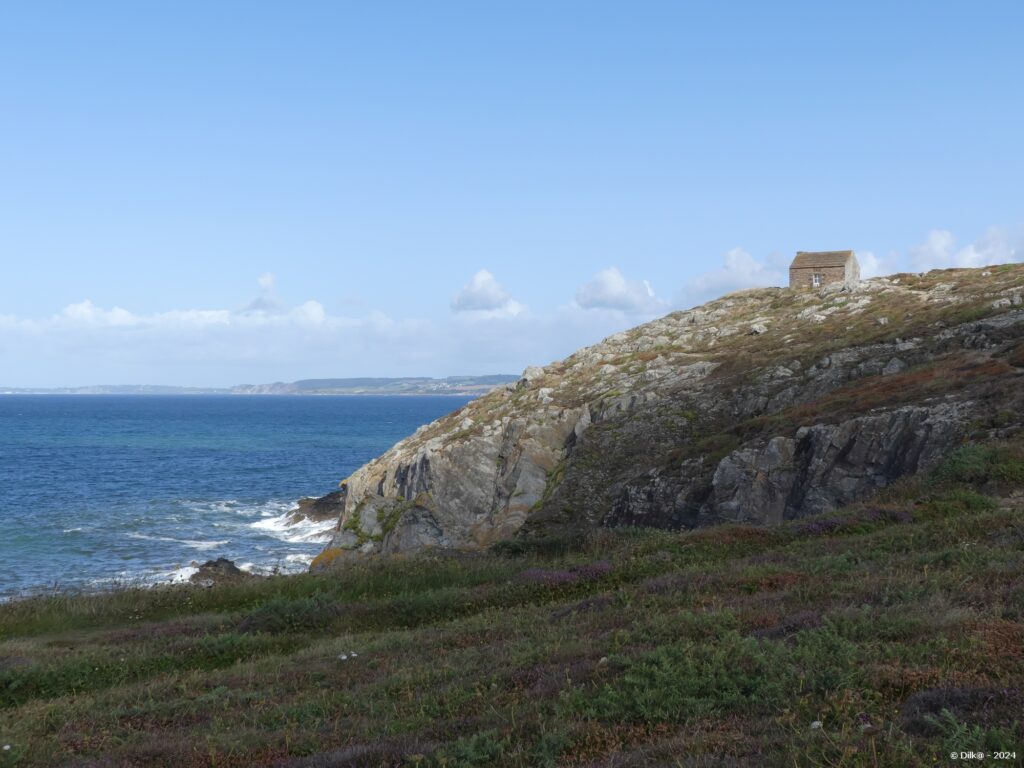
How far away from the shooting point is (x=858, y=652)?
378 inches

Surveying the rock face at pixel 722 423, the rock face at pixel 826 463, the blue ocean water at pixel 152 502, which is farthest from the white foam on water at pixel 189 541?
the rock face at pixel 826 463

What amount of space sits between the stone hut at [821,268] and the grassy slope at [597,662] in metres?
65.8

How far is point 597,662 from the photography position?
11227 mm

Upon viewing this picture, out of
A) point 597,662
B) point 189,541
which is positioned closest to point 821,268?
point 189,541

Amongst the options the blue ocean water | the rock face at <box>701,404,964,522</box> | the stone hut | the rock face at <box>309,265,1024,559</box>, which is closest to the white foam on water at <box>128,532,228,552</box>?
the blue ocean water

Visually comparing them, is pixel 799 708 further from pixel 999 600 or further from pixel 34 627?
pixel 34 627

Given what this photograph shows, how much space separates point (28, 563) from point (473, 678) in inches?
2083

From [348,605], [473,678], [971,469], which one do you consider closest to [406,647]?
[473,678]

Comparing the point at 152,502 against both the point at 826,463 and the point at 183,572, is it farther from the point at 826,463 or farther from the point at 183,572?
the point at 826,463

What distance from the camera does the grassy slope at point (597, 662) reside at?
813 cm

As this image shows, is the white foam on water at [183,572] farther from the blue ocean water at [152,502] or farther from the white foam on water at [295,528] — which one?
the white foam on water at [295,528]

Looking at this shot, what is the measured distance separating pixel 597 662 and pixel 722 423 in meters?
36.1

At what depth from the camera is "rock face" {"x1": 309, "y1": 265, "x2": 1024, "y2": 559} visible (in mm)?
32312

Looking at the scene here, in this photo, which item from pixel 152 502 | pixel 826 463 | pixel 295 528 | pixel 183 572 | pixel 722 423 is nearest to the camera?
pixel 826 463
